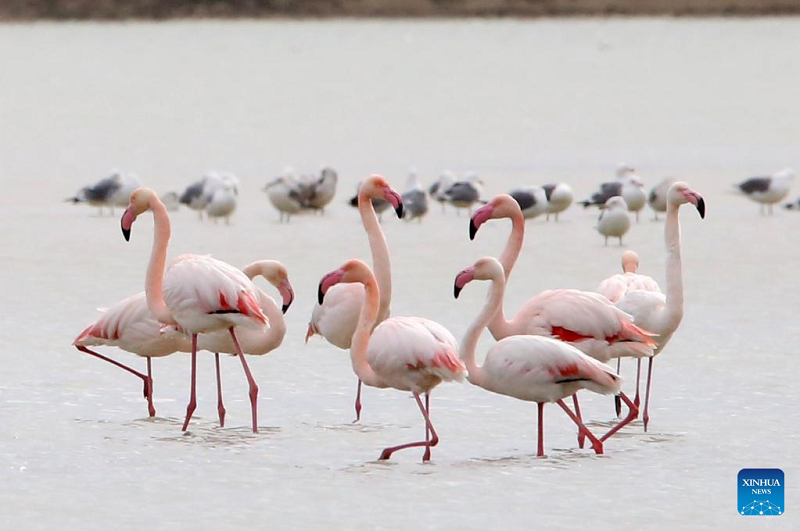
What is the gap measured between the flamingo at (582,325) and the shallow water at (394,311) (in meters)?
0.40

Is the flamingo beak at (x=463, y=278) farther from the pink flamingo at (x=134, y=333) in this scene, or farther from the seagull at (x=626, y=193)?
the seagull at (x=626, y=193)

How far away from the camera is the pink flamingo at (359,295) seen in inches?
279

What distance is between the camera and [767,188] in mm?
15117

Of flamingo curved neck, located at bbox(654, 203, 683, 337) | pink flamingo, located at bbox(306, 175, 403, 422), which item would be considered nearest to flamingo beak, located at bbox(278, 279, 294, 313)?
pink flamingo, located at bbox(306, 175, 403, 422)

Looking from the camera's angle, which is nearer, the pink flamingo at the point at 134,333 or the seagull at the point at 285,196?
the pink flamingo at the point at 134,333

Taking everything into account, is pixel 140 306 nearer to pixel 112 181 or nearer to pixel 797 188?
pixel 112 181

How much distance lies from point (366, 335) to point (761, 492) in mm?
1894

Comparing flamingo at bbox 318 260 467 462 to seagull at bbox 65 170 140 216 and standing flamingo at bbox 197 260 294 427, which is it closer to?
standing flamingo at bbox 197 260 294 427

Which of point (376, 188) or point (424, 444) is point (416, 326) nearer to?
point (424, 444)

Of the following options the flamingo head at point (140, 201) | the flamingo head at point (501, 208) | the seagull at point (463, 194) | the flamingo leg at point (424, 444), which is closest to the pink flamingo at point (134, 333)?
the flamingo head at point (140, 201)

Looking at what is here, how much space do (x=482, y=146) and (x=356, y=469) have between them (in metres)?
16.6

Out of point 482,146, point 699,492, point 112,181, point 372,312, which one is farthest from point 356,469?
point 482,146

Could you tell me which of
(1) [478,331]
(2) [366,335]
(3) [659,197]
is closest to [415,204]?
(3) [659,197]

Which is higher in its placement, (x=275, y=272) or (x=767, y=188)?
(x=767, y=188)
